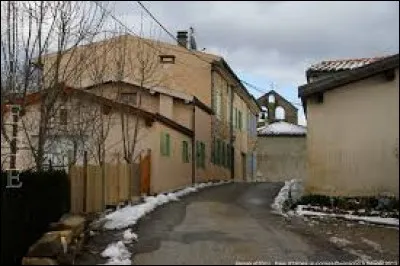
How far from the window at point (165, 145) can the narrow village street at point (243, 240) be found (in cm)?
671

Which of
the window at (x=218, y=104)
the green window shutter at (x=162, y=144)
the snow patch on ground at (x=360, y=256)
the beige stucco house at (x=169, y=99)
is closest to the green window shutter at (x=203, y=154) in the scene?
the beige stucco house at (x=169, y=99)

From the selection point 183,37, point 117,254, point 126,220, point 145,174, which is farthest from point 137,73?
point 117,254

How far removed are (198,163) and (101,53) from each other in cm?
1170

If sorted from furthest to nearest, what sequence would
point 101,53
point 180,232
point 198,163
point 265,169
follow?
point 265,169 < point 198,163 < point 101,53 < point 180,232

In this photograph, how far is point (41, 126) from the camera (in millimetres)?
13547

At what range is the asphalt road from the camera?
10.4 m

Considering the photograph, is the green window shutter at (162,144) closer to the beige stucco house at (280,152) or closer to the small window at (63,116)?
the small window at (63,116)

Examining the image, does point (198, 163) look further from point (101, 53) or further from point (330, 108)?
point (330, 108)

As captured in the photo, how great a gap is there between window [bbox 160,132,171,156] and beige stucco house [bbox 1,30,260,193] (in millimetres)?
36

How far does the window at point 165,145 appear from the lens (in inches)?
952

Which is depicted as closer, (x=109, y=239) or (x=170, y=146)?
(x=109, y=239)

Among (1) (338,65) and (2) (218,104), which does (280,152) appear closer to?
(2) (218,104)

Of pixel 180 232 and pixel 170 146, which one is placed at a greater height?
pixel 170 146

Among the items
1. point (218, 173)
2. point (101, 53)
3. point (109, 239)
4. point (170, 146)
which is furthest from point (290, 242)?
point (218, 173)
